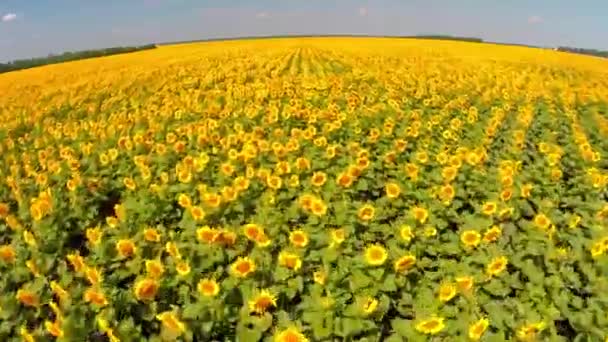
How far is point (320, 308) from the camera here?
3727 millimetres

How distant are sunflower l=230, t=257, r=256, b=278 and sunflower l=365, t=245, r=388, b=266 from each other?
2.48ft

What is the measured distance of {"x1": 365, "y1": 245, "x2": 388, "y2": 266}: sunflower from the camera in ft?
13.9

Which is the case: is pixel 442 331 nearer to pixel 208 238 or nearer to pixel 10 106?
pixel 208 238

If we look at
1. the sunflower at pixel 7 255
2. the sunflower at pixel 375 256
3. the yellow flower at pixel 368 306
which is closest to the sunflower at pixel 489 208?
the sunflower at pixel 375 256

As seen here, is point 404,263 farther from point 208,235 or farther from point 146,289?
point 146,289

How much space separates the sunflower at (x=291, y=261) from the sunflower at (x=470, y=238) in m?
1.32

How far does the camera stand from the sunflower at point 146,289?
3883mm

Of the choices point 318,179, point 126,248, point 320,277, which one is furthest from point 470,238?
point 126,248

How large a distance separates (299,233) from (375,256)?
614 millimetres

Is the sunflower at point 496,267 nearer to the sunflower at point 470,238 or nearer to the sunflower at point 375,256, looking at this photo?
the sunflower at point 470,238

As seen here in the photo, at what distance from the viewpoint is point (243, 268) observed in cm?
409

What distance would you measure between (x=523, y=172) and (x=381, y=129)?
2829 millimetres

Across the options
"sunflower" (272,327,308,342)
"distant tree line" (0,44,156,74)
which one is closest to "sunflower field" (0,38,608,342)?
"sunflower" (272,327,308,342)

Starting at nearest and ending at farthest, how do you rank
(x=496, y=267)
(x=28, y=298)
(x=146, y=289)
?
(x=146, y=289) < (x=28, y=298) < (x=496, y=267)
